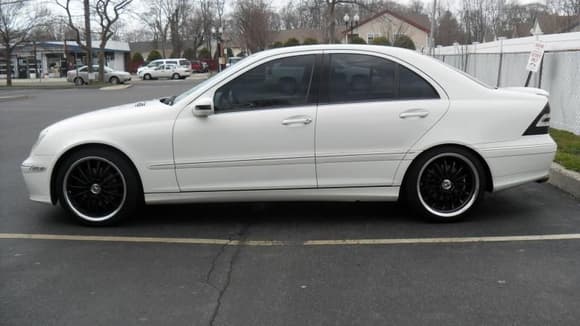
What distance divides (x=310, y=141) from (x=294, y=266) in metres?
1.26

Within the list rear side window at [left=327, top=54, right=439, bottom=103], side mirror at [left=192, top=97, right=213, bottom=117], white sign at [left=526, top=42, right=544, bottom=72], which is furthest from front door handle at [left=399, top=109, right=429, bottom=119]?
white sign at [left=526, top=42, right=544, bottom=72]

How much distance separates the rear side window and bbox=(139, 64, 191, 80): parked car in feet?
159

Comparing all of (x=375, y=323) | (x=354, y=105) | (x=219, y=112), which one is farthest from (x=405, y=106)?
(x=375, y=323)

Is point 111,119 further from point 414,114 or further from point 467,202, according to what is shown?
point 467,202

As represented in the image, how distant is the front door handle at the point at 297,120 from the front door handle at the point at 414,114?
84 cm

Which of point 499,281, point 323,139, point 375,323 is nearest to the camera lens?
point 375,323

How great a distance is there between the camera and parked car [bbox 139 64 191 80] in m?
52.2

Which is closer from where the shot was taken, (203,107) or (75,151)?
(203,107)

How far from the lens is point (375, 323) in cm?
340

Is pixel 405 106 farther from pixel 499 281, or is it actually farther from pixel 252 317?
pixel 252 317

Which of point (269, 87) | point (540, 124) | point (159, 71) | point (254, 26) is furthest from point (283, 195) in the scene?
point (254, 26)

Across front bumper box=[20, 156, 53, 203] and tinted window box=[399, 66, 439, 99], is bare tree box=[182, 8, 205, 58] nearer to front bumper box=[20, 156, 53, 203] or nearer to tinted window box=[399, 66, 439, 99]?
front bumper box=[20, 156, 53, 203]

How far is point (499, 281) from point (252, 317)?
1.77 metres

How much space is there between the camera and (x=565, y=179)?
6469 millimetres
